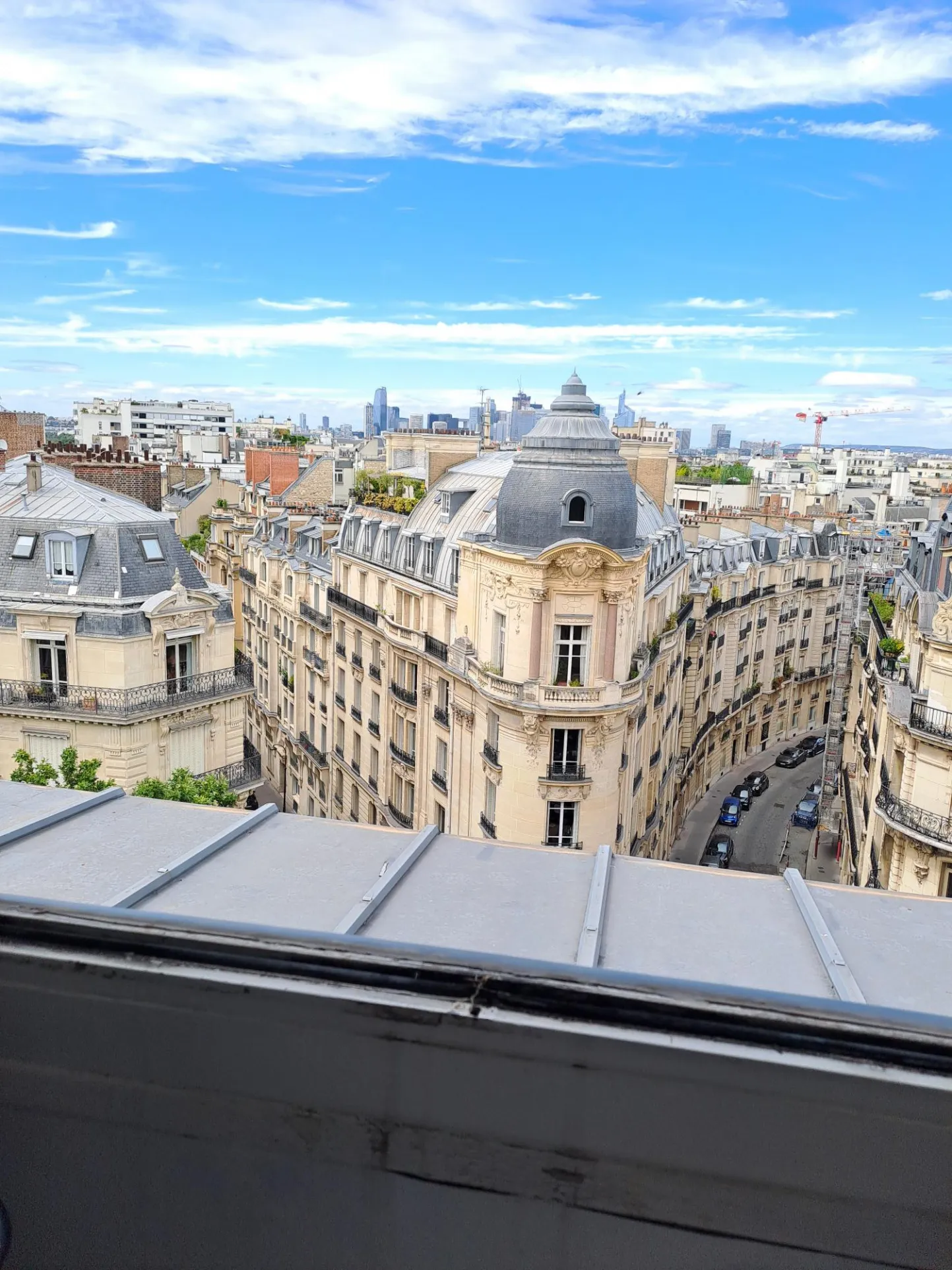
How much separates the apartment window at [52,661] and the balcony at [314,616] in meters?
18.5

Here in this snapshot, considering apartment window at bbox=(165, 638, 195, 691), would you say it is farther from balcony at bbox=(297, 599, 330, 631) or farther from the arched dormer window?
balcony at bbox=(297, 599, 330, 631)

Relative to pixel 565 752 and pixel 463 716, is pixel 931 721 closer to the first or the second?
pixel 565 752

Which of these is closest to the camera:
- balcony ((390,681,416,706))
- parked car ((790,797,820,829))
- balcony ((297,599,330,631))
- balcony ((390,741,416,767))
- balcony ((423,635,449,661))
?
balcony ((423,635,449,661))

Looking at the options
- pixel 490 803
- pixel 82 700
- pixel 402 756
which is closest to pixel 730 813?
pixel 402 756

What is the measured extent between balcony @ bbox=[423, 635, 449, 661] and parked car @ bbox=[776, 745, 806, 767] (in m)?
40.0

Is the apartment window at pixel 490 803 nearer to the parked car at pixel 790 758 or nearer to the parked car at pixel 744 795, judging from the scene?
the parked car at pixel 744 795

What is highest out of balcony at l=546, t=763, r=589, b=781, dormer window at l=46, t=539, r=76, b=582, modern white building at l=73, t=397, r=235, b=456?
modern white building at l=73, t=397, r=235, b=456

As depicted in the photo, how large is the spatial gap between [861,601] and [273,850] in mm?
55952

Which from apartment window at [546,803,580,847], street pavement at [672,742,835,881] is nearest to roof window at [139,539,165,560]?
apartment window at [546,803,580,847]

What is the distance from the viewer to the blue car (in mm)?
54000

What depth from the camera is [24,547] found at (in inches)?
1144

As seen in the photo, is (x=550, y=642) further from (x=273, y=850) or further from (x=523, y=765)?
(x=273, y=850)

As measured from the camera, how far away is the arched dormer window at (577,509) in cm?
2755

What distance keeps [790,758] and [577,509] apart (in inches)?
1781
